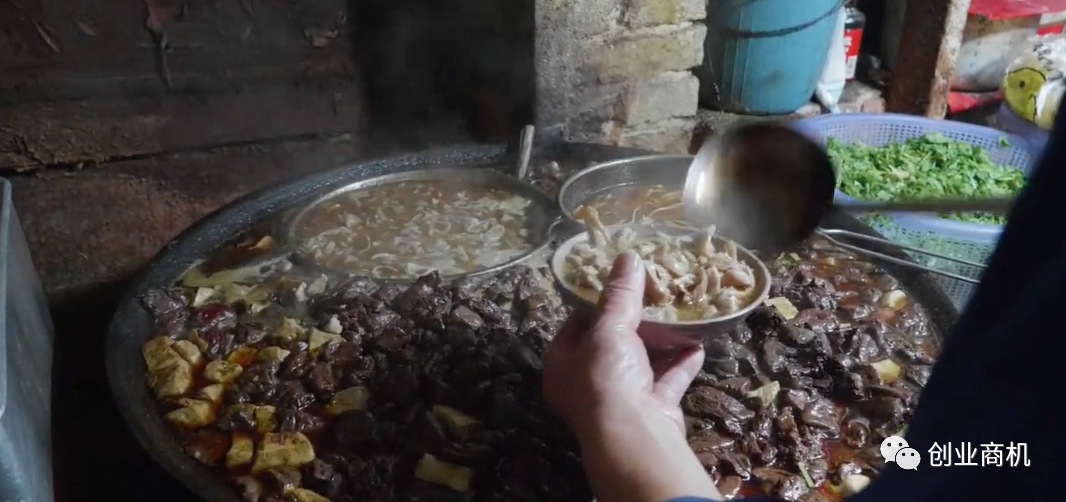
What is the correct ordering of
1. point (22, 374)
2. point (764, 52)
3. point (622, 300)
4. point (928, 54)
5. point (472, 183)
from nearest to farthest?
point (622, 300) → point (22, 374) → point (472, 183) → point (764, 52) → point (928, 54)

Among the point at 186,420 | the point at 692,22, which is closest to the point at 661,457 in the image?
the point at 186,420

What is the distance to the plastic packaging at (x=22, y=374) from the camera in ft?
5.46

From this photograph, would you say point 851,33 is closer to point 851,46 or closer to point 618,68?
point 851,46

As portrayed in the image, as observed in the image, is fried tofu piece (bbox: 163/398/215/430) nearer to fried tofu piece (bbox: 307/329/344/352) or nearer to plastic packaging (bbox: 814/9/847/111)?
fried tofu piece (bbox: 307/329/344/352)

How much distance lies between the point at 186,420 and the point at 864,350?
5.43 feet

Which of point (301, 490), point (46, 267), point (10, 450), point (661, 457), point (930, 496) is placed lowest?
point (46, 267)

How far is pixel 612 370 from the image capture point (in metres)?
1.60

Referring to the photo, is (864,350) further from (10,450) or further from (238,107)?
(238,107)

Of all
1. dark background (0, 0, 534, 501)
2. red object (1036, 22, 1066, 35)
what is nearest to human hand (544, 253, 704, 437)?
dark background (0, 0, 534, 501)

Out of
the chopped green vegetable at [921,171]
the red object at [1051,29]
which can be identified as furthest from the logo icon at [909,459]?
the red object at [1051,29]

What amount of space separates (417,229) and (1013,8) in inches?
166

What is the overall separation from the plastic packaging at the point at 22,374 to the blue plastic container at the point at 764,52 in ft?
11.5

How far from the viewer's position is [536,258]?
2.65 meters

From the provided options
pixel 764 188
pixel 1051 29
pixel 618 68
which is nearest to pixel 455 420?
pixel 764 188
